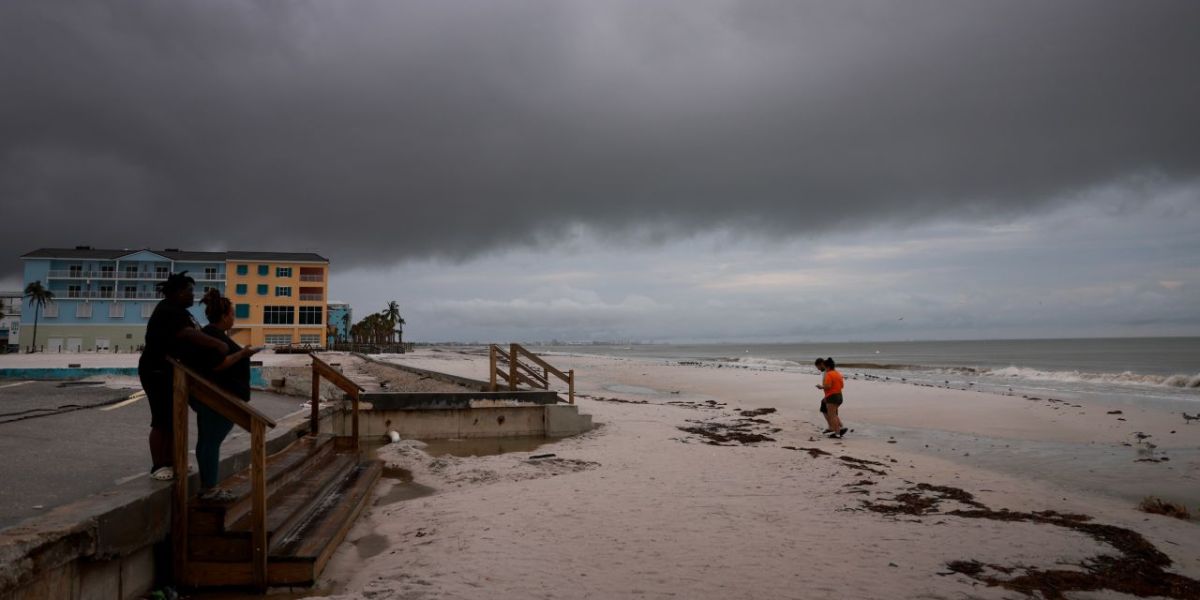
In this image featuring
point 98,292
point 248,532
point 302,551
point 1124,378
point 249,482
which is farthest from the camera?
point 98,292

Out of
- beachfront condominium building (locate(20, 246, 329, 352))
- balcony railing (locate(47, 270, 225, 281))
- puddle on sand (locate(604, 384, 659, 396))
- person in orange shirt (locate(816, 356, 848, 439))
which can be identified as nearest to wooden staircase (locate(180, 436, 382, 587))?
person in orange shirt (locate(816, 356, 848, 439))

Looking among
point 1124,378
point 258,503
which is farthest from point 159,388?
point 1124,378

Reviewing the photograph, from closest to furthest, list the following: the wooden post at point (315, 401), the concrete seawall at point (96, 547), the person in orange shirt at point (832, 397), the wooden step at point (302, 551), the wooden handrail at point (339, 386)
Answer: the concrete seawall at point (96, 547) → the wooden step at point (302, 551) → the wooden handrail at point (339, 386) → the wooden post at point (315, 401) → the person in orange shirt at point (832, 397)

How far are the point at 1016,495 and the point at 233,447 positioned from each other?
9275 millimetres

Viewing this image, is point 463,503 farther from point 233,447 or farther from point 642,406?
point 642,406

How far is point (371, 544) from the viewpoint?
5.88m

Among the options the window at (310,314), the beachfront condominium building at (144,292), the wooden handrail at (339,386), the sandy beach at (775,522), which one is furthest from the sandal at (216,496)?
the window at (310,314)

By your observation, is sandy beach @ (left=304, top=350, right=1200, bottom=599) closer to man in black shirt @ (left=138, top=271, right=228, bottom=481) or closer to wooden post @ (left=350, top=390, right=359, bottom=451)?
wooden post @ (left=350, top=390, right=359, bottom=451)

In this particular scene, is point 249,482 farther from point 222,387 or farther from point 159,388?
point 159,388

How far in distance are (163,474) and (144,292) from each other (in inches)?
2937

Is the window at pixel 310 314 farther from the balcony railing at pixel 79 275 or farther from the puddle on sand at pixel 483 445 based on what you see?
the puddle on sand at pixel 483 445

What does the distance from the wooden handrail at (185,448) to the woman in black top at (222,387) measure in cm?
27

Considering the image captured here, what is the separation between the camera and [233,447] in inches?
275

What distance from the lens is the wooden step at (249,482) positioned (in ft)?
15.4
